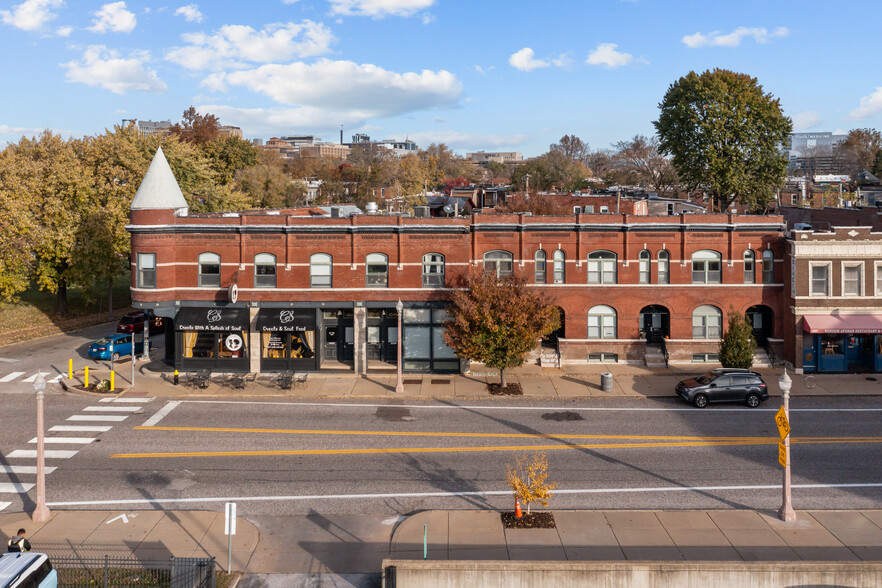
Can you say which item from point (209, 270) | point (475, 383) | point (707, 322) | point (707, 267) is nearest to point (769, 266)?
point (707, 267)

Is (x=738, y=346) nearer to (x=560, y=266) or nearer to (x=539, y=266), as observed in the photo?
(x=560, y=266)

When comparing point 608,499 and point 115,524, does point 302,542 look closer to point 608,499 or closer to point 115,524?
point 115,524

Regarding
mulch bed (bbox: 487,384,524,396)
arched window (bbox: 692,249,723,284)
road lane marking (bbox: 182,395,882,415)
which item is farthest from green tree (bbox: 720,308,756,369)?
mulch bed (bbox: 487,384,524,396)

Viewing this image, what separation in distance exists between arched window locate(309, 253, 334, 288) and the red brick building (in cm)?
5

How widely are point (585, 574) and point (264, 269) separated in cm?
2744

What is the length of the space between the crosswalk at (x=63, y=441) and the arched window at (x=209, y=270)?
24.9 ft

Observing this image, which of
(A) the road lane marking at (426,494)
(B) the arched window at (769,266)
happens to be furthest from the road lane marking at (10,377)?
(B) the arched window at (769,266)

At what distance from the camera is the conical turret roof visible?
1489 inches

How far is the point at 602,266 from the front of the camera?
132 ft

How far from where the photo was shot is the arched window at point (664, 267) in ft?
132

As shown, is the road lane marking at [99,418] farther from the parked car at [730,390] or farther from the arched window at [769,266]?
the arched window at [769,266]

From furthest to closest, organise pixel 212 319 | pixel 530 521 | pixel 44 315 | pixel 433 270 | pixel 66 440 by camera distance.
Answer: pixel 44 315, pixel 433 270, pixel 212 319, pixel 66 440, pixel 530 521

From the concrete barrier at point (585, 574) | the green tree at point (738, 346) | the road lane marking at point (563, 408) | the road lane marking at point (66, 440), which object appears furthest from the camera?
the green tree at point (738, 346)

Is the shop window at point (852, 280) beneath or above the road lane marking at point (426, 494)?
above
